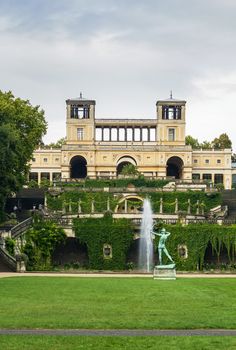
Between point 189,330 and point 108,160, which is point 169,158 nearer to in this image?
point 108,160

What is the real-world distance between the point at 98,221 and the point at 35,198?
2448 centimetres

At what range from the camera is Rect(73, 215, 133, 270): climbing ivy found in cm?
4537

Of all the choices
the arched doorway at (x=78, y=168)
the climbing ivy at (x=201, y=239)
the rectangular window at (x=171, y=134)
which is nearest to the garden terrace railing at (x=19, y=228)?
the climbing ivy at (x=201, y=239)

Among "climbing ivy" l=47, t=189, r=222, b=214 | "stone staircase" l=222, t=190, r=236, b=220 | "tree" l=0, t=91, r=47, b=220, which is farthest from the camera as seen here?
"climbing ivy" l=47, t=189, r=222, b=214

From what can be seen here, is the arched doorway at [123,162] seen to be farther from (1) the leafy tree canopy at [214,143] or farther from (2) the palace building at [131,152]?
(1) the leafy tree canopy at [214,143]

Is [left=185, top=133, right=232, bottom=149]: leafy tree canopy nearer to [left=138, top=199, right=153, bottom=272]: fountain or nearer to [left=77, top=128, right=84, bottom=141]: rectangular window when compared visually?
[left=77, top=128, right=84, bottom=141]: rectangular window

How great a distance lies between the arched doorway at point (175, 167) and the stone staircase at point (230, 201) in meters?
24.0

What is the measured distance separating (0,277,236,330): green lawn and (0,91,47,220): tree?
23595 millimetres

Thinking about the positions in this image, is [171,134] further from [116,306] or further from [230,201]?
[116,306]

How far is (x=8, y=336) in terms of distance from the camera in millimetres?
13445

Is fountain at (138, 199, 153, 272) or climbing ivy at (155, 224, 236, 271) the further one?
fountain at (138, 199, 153, 272)

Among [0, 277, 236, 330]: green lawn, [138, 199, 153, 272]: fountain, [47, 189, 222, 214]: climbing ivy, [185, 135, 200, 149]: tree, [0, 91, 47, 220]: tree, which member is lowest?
[0, 277, 236, 330]: green lawn

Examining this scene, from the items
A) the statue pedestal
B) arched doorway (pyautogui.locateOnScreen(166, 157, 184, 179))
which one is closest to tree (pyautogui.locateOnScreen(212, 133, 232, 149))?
arched doorway (pyautogui.locateOnScreen(166, 157, 184, 179))

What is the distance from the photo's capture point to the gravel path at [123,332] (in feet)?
45.4
